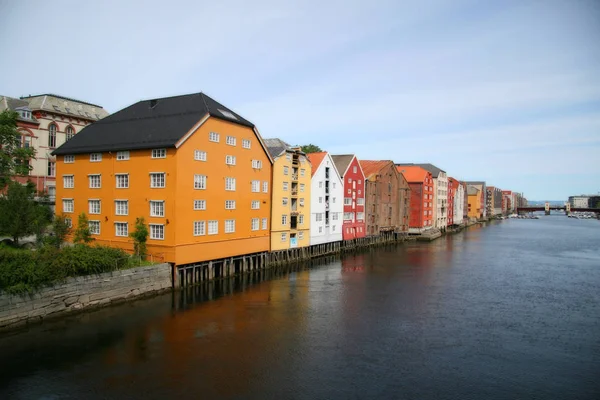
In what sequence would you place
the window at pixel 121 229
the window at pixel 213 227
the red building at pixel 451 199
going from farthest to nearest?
the red building at pixel 451 199 < the window at pixel 213 227 < the window at pixel 121 229

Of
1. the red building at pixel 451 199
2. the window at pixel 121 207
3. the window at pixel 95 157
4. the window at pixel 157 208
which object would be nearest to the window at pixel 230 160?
the window at pixel 157 208

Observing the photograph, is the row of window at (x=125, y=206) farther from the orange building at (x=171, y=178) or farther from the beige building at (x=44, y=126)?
the beige building at (x=44, y=126)

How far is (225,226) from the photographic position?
136 ft

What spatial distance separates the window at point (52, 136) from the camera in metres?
59.2

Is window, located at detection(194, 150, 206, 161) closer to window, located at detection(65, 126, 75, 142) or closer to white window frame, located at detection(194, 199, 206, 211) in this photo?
white window frame, located at detection(194, 199, 206, 211)

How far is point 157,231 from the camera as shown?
36656mm

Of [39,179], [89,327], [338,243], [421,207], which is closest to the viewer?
[89,327]

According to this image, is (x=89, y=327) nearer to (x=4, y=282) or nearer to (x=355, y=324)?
(x=4, y=282)

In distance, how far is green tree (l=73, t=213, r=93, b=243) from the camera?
39844 mm

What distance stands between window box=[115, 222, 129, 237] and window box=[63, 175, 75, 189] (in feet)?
26.7

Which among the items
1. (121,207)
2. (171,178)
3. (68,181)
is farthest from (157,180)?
(68,181)

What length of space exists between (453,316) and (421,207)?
69040 mm

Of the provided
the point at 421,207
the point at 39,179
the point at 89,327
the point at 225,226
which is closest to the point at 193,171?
the point at 225,226

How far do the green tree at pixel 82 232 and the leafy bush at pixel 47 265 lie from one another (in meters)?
9.59
